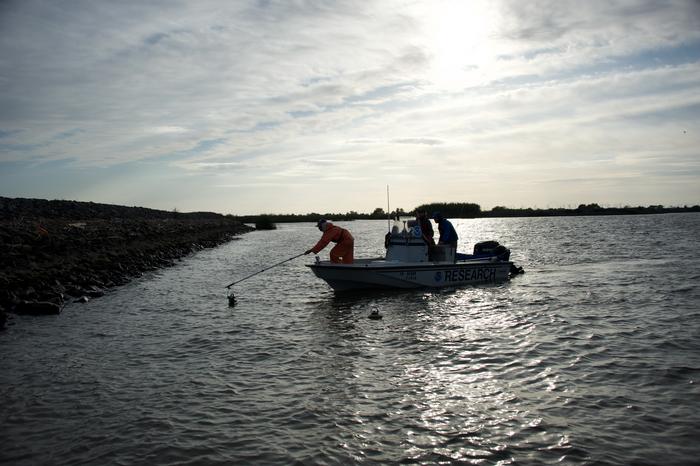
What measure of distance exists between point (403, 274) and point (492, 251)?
19.5ft

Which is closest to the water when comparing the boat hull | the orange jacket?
the boat hull

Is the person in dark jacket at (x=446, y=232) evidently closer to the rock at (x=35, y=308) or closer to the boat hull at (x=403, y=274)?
the boat hull at (x=403, y=274)

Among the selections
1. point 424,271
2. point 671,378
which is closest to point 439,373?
point 671,378

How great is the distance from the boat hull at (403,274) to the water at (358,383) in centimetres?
165

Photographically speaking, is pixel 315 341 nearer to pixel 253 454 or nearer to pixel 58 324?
pixel 253 454

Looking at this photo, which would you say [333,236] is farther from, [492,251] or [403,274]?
[492,251]

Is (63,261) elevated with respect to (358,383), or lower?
elevated

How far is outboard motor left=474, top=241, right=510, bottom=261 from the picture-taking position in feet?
74.7

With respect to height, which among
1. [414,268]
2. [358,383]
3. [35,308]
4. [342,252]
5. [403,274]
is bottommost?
[358,383]

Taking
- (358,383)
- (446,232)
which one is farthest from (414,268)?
(358,383)

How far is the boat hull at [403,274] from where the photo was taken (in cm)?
1825

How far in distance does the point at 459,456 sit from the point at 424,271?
45.2 feet

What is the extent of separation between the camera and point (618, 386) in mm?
8312

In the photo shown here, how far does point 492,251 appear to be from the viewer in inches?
904
